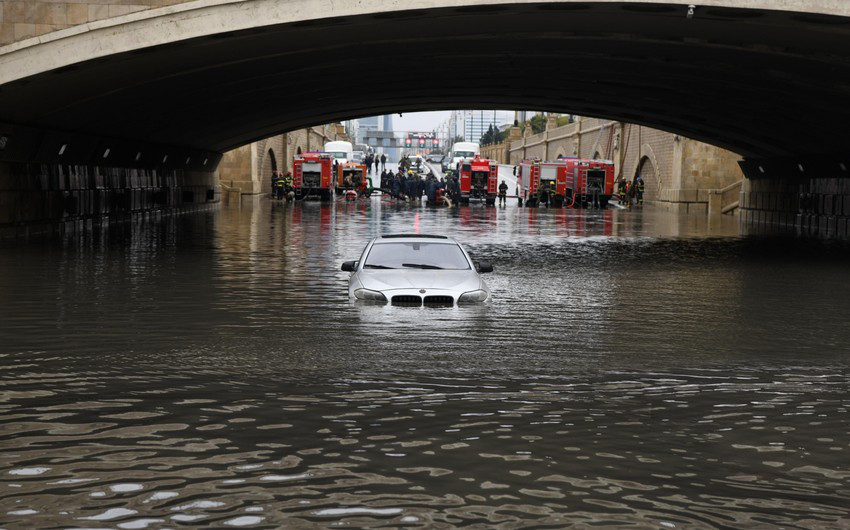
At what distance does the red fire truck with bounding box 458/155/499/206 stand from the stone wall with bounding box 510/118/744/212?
406 inches

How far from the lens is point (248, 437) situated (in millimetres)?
8203

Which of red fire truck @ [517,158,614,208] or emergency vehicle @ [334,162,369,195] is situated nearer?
red fire truck @ [517,158,614,208]

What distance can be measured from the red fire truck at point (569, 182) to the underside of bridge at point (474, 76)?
819 inches

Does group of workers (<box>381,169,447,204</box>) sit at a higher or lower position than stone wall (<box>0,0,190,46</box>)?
lower

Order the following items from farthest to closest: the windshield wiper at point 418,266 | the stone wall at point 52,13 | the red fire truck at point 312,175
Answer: the red fire truck at point 312,175 < the stone wall at point 52,13 < the windshield wiper at point 418,266

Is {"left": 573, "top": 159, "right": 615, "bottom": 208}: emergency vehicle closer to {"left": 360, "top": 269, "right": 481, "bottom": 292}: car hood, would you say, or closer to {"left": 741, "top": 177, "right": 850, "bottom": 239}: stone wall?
{"left": 741, "top": 177, "right": 850, "bottom": 239}: stone wall

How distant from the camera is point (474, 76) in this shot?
128 ft

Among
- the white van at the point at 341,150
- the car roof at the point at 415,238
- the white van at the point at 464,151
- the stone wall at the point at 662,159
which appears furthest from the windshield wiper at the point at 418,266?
the white van at the point at 464,151

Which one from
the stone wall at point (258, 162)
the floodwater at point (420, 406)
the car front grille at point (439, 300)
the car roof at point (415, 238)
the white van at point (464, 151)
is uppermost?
the white van at point (464, 151)

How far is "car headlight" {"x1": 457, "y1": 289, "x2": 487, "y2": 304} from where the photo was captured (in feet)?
52.0

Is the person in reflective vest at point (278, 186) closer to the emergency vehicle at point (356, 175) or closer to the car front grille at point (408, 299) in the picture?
the emergency vehicle at point (356, 175)

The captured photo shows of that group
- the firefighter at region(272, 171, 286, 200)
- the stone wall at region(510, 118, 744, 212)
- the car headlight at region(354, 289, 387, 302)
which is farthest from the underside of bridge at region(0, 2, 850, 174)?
the firefighter at region(272, 171, 286, 200)

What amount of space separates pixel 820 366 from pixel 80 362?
23.1 feet

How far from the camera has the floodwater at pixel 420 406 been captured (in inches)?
258
